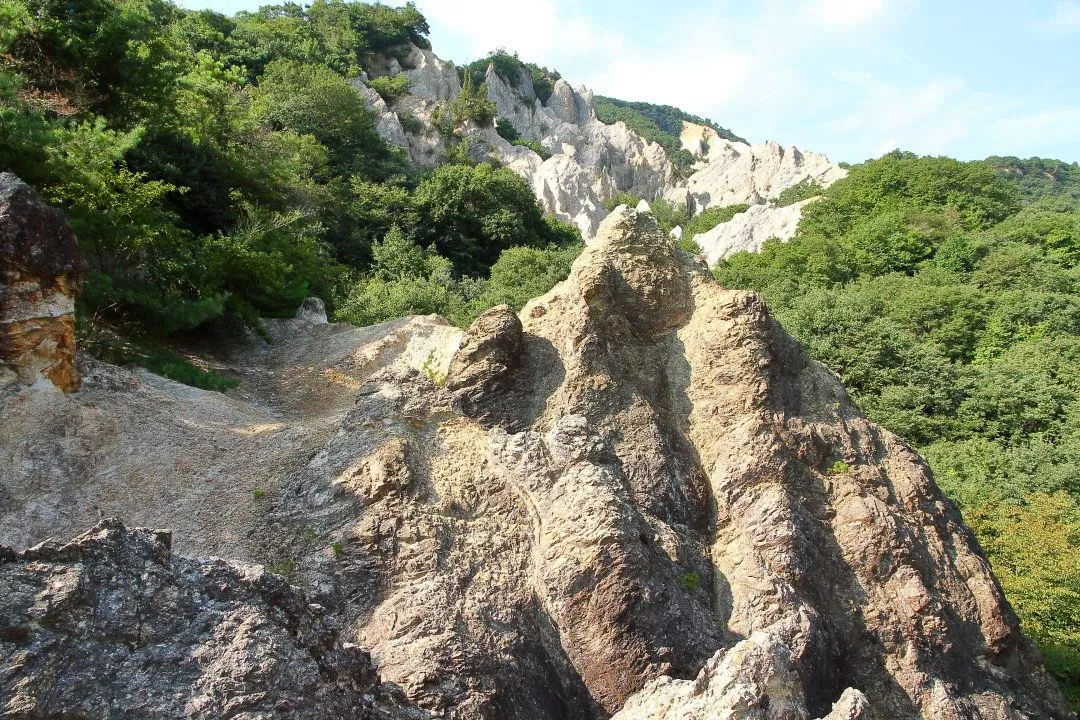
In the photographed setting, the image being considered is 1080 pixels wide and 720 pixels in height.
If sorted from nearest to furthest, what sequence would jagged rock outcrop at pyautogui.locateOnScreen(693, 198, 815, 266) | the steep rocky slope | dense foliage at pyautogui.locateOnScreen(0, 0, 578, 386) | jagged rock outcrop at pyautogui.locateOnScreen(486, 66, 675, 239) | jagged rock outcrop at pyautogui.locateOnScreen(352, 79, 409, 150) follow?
the steep rocky slope → dense foliage at pyautogui.locateOnScreen(0, 0, 578, 386) → jagged rock outcrop at pyautogui.locateOnScreen(352, 79, 409, 150) → jagged rock outcrop at pyautogui.locateOnScreen(693, 198, 815, 266) → jagged rock outcrop at pyautogui.locateOnScreen(486, 66, 675, 239)

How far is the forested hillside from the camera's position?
679 inches

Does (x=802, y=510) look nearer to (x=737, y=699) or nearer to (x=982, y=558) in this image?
(x=982, y=558)

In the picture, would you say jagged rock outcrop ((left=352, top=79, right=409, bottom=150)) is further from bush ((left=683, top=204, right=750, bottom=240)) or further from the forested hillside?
bush ((left=683, top=204, right=750, bottom=240))

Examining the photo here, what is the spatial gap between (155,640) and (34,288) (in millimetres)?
6608

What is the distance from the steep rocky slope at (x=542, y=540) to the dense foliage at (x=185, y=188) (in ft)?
11.1

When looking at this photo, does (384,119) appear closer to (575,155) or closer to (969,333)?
(575,155)

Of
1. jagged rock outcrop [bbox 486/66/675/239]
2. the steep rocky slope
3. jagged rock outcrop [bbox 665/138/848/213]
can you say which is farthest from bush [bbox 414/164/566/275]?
jagged rock outcrop [bbox 665/138/848/213]

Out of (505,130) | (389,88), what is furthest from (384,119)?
(505,130)

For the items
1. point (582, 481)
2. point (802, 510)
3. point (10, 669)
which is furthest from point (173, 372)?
point (802, 510)

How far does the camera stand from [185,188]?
647 inches

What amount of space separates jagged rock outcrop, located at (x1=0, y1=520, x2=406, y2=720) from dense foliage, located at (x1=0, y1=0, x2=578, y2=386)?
8176 mm

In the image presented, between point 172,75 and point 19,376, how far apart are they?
1326 centimetres

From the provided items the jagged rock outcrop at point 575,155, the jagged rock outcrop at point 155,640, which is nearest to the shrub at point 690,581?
the jagged rock outcrop at point 155,640

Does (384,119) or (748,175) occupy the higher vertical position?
(748,175)
